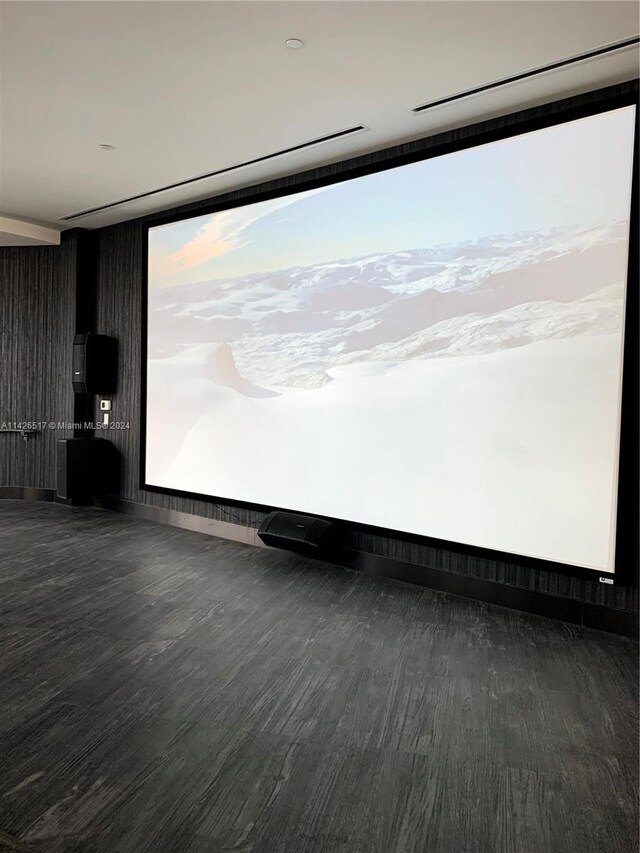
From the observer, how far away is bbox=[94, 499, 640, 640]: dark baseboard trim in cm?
322

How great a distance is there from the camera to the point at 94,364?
6.13 meters

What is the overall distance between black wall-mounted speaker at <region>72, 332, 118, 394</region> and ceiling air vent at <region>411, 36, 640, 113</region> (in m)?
3.87

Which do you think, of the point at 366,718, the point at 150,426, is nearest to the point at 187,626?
the point at 366,718

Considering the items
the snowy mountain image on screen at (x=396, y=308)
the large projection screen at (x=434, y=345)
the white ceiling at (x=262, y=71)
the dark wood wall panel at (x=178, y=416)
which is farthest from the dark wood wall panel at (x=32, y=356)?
the white ceiling at (x=262, y=71)

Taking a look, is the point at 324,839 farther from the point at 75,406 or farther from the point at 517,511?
the point at 75,406

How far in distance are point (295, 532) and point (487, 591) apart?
1319mm

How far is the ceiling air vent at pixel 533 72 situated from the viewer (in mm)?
2825

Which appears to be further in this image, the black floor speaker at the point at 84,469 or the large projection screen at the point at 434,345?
the black floor speaker at the point at 84,469

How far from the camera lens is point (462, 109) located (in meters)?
3.53

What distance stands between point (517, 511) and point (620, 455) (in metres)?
0.62

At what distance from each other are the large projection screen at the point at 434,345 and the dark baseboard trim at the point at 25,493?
83.0 inches

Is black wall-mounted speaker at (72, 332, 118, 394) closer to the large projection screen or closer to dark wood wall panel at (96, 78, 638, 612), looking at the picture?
dark wood wall panel at (96, 78, 638, 612)

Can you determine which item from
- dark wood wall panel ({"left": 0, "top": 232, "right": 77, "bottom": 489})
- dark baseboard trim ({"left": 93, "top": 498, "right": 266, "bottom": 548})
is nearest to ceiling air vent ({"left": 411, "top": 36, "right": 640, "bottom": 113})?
dark baseboard trim ({"left": 93, "top": 498, "right": 266, "bottom": 548})

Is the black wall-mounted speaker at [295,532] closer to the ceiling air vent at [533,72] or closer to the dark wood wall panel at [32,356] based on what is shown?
the ceiling air vent at [533,72]
